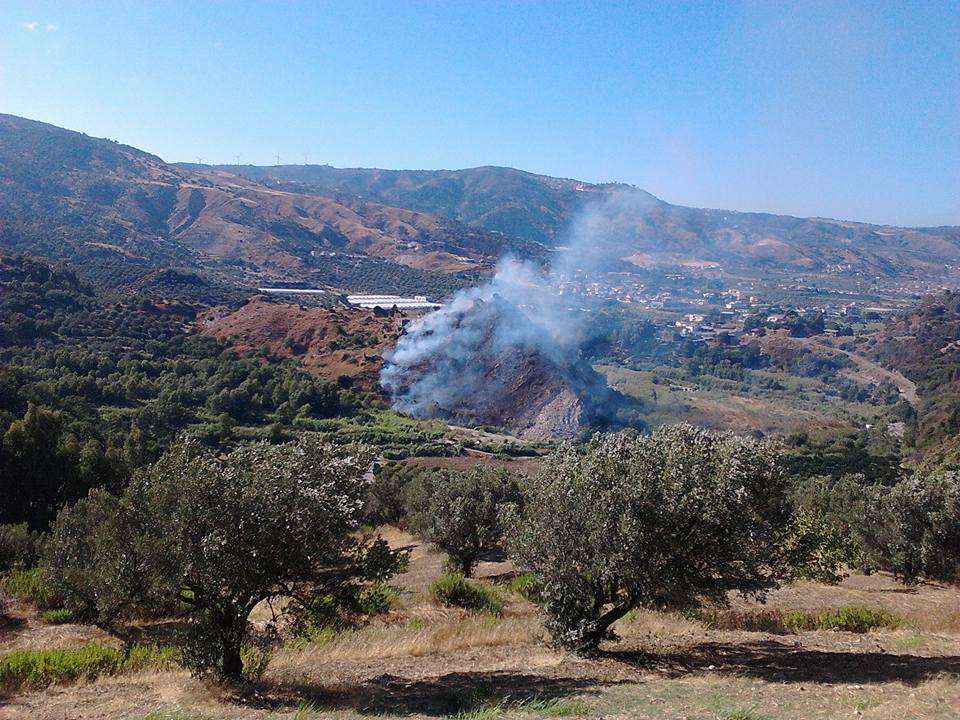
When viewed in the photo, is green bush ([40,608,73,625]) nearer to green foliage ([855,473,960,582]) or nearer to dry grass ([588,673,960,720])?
dry grass ([588,673,960,720])

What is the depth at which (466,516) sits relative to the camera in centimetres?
2250

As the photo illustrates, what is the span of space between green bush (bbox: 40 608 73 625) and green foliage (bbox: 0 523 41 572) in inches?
192

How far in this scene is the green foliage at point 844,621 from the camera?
13.7 m

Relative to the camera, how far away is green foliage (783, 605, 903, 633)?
13.7m

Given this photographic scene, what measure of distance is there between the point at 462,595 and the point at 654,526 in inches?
287

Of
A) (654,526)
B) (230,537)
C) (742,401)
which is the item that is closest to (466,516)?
(654,526)

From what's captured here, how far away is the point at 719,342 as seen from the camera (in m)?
107

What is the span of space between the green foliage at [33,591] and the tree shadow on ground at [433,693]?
364 inches

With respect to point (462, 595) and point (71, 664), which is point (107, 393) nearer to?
point (462, 595)

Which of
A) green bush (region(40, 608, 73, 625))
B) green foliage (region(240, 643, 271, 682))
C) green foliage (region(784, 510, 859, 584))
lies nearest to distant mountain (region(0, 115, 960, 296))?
green bush (region(40, 608, 73, 625))

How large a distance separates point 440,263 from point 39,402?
115285 millimetres

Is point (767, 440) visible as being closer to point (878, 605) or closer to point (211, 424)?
point (878, 605)

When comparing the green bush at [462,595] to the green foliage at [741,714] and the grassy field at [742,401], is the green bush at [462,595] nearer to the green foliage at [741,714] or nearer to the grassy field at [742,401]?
the green foliage at [741,714]

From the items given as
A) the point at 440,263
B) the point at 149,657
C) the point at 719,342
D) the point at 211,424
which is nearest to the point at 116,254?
the point at 440,263
